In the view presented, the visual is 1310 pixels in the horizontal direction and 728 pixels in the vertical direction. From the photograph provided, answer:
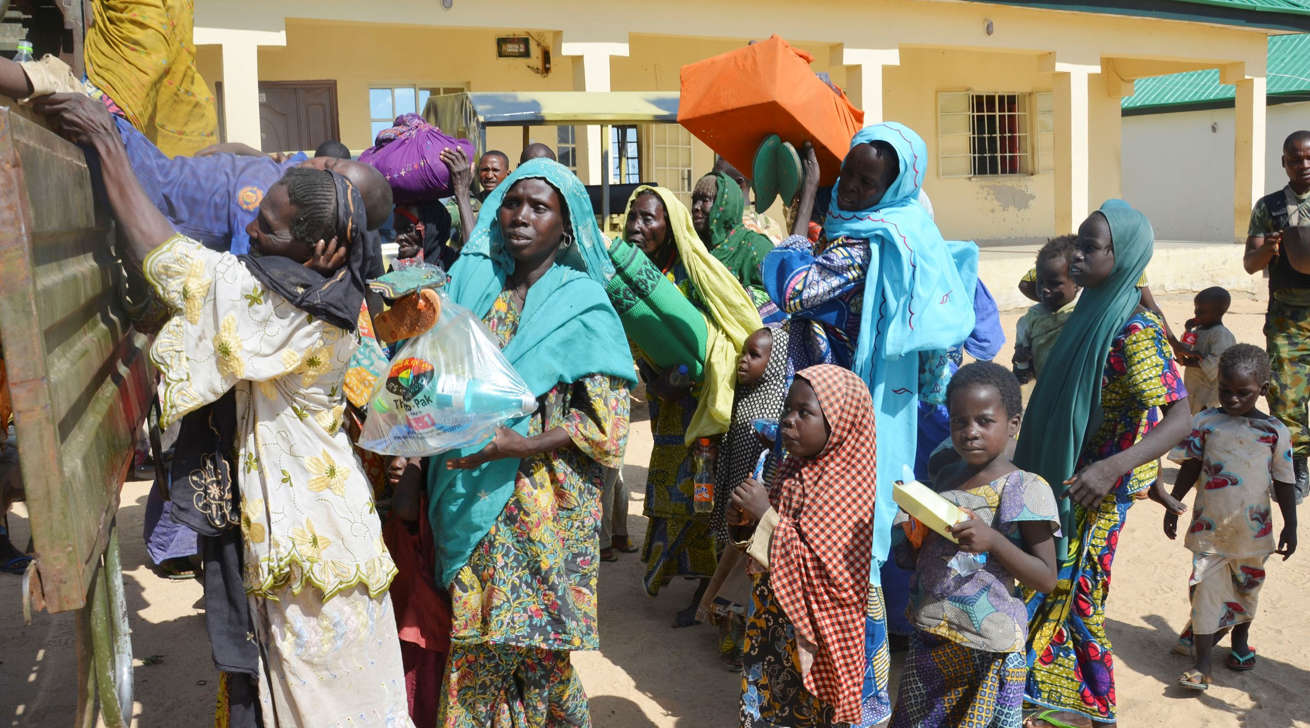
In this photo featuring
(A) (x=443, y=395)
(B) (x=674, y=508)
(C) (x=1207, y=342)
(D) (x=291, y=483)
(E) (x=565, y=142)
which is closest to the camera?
(D) (x=291, y=483)

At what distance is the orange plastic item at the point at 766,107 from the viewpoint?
4.26 m

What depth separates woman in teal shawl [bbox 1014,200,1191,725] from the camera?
11.5ft

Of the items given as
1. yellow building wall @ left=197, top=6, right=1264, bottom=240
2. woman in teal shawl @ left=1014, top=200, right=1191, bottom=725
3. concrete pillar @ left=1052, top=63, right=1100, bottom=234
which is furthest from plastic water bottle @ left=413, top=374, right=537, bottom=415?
concrete pillar @ left=1052, top=63, right=1100, bottom=234

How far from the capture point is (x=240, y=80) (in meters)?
9.73

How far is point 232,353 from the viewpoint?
244 centimetres

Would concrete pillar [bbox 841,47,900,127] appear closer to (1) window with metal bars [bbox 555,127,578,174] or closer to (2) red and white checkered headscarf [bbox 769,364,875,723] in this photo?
(1) window with metal bars [bbox 555,127,578,174]

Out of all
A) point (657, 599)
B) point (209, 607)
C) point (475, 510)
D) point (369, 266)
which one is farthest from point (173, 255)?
point (657, 599)

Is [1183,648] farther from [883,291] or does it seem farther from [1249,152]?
[1249,152]

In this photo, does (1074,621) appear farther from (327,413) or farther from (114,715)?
(114,715)

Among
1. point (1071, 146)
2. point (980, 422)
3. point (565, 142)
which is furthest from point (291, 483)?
point (1071, 146)

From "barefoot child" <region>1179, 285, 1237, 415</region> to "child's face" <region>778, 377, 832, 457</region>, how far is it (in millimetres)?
4333

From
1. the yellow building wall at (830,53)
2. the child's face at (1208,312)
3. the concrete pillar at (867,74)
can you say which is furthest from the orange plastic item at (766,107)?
the concrete pillar at (867,74)

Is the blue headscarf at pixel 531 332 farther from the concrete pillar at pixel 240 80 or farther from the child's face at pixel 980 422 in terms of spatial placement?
the concrete pillar at pixel 240 80

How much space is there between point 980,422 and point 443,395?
1523mm
